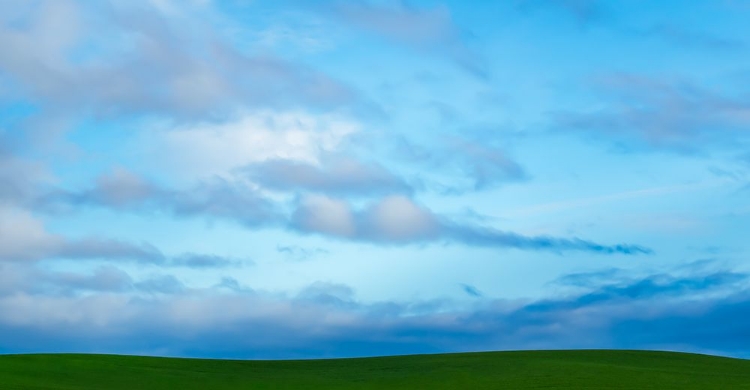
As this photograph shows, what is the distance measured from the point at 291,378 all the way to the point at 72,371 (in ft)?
27.8

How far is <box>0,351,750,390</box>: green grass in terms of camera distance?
106 feet

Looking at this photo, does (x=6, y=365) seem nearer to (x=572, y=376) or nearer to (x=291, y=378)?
(x=291, y=378)

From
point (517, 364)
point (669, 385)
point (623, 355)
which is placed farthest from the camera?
point (623, 355)

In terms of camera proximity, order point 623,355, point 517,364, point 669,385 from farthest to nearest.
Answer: point 623,355, point 517,364, point 669,385

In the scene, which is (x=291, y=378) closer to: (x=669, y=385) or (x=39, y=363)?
(x=39, y=363)

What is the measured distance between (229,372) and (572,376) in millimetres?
14168

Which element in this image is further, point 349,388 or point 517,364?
point 517,364

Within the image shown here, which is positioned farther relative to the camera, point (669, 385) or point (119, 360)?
point (119, 360)

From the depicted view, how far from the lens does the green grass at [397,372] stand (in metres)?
32.3

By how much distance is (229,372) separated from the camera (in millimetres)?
38156

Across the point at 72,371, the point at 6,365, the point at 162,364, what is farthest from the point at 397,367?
the point at 6,365

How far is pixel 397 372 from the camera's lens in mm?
37031

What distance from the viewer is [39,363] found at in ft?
121

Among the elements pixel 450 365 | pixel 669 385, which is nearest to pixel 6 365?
pixel 450 365
